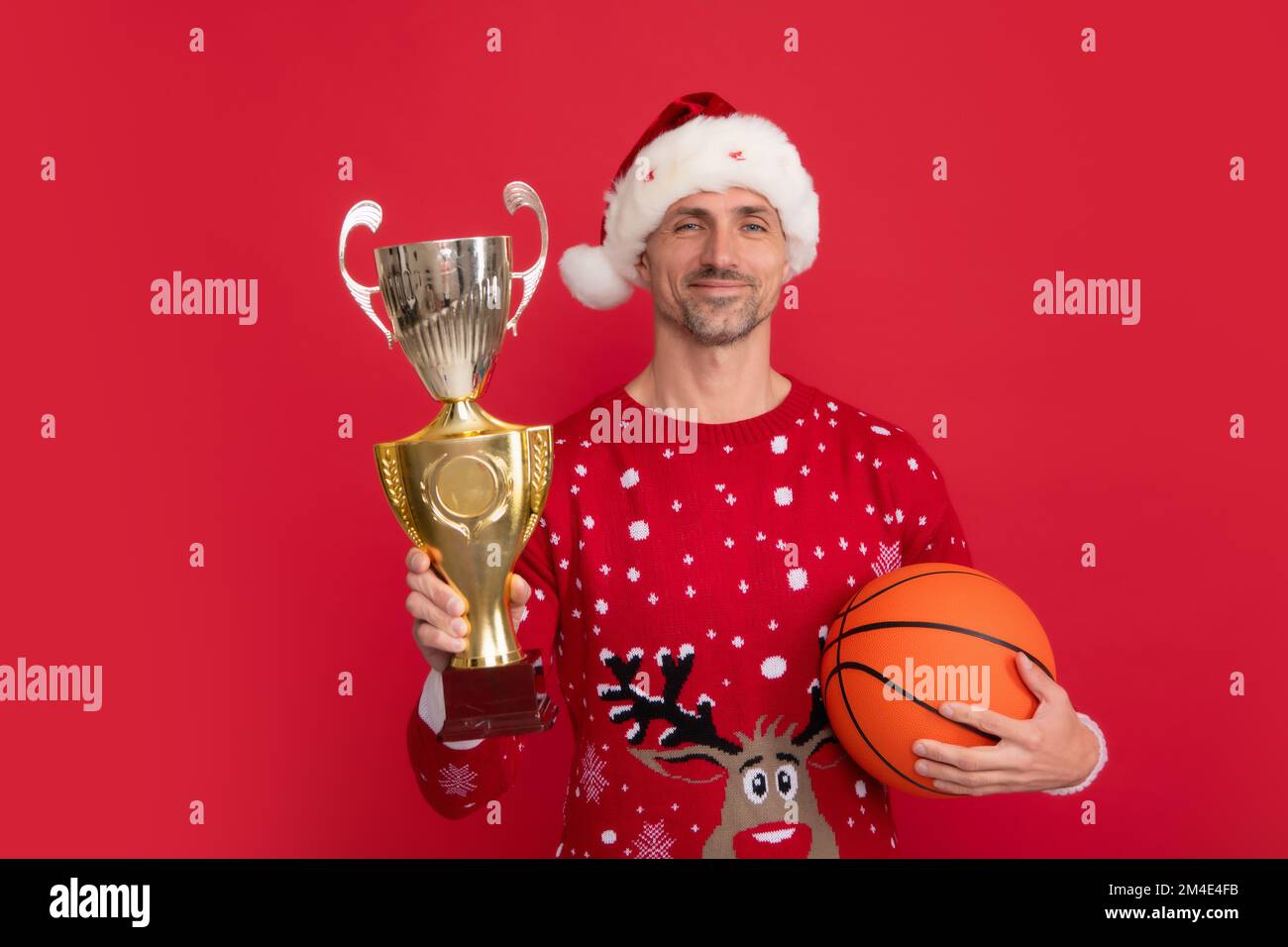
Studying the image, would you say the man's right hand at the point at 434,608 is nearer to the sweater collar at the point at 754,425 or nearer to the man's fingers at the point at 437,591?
the man's fingers at the point at 437,591

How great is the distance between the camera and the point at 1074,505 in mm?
2689

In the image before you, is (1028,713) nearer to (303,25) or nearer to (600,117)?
(600,117)

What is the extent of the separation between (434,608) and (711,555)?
529 mm

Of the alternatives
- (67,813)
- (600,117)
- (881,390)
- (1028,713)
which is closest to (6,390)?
(67,813)

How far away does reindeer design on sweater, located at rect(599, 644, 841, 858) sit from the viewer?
192 centimetres

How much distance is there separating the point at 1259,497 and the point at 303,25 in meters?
2.36

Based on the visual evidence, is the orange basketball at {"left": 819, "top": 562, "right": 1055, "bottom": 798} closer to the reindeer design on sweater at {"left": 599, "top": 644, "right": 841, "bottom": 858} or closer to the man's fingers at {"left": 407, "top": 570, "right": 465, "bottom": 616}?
the reindeer design on sweater at {"left": 599, "top": 644, "right": 841, "bottom": 858}

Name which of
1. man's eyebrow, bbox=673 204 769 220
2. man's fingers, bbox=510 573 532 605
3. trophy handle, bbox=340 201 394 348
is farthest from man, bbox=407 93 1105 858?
trophy handle, bbox=340 201 394 348

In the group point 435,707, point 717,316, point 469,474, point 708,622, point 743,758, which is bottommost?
point 743,758

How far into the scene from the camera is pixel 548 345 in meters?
2.72

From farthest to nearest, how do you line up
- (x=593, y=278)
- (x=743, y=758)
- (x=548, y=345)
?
(x=548, y=345)
(x=593, y=278)
(x=743, y=758)

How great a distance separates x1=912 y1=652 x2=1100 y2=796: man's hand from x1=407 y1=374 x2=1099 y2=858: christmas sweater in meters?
0.31

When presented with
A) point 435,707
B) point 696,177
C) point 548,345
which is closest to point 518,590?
point 435,707

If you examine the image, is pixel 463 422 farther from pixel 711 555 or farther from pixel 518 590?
pixel 711 555
